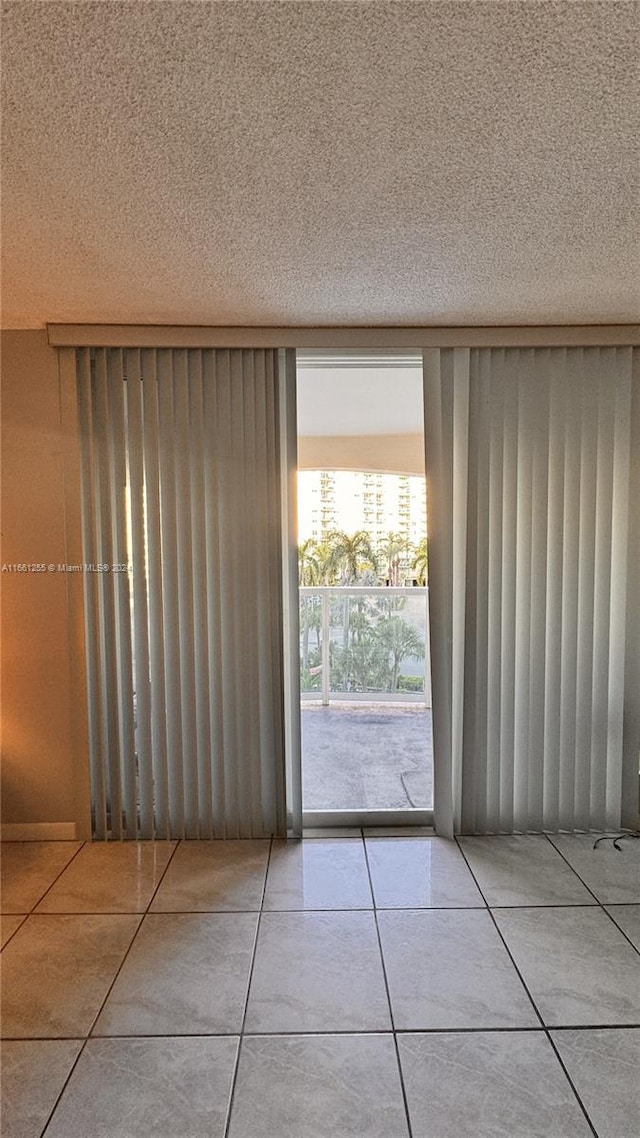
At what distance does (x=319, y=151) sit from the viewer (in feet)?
5.06

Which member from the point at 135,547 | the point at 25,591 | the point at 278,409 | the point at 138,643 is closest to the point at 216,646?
the point at 138,643

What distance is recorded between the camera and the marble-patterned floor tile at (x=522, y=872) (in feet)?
8.24

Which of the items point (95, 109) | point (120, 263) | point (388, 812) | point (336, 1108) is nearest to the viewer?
point (95, 109)

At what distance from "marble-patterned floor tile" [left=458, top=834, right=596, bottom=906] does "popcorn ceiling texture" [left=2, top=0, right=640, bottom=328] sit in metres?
2.42

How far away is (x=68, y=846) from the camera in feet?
9.71

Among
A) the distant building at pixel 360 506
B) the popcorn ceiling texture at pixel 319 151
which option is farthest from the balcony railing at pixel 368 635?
the popcorn ceiling texture at pixel 319 151

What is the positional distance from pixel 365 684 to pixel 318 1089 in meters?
2.79

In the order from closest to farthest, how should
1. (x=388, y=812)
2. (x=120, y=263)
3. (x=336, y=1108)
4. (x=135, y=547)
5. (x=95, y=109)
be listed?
(x=95, y=109)
(x=336, y=1108)
(x=120, y=263)
(x=135, y=547)
(x=388, y=812)

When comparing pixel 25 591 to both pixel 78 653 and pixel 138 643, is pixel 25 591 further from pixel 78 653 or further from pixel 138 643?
pixel 138 643

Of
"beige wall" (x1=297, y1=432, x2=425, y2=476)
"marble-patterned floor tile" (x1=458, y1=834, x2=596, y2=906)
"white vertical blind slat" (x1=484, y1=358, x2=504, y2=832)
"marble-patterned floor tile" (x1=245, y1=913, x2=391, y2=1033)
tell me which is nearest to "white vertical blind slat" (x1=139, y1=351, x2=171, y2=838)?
"marble-patterned floor tile" (x1=245, y1=913, x2=391, y2=1033)

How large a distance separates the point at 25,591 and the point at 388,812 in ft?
6.83

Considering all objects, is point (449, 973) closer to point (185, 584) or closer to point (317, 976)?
point (317, 976)

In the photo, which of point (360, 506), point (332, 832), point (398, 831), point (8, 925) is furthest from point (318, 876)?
point (360, 506)

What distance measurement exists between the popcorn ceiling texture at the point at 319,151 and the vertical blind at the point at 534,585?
0.52m
